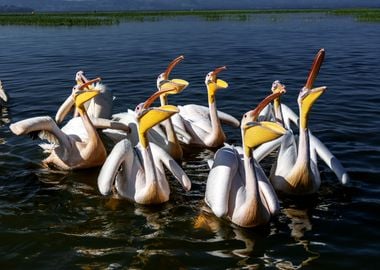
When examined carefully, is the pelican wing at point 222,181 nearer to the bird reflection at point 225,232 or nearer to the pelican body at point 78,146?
the bird reflection at point 225,232

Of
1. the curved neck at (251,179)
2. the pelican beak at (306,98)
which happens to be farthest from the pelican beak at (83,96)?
the pelican beak at (306,98)

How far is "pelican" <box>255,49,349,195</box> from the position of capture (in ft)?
21.2

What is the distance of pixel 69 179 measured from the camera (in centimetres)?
788

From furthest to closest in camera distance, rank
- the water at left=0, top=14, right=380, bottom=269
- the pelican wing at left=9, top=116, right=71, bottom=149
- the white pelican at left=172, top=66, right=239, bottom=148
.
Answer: the white pelican at left=172, top=66, right=239, bottom=148, the pelican wing at left=9, top=116, right=71, bottom=149, the water at left=0, top=14, right=380, bottom=269

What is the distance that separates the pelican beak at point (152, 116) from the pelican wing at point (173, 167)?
17.3 inches

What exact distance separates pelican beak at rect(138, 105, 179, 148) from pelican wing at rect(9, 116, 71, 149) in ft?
5.83

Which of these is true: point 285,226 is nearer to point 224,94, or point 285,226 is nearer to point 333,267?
A: point 333,267

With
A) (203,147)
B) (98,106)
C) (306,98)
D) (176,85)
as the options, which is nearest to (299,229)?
(306,98)

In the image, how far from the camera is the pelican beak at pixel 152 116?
6.08m

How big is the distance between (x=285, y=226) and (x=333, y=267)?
3.00 feet

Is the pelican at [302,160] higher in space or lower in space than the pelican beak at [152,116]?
lower

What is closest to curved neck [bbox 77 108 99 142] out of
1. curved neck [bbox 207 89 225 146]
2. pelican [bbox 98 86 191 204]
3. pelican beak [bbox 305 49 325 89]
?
pelican [bbox 98 86 191 204]

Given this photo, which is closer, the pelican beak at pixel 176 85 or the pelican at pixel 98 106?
the pelican beak at pixel 176 85

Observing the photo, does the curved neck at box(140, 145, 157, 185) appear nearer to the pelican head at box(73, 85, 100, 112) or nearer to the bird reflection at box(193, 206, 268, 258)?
the bird reflection at box(193, 206, 268, 258)
